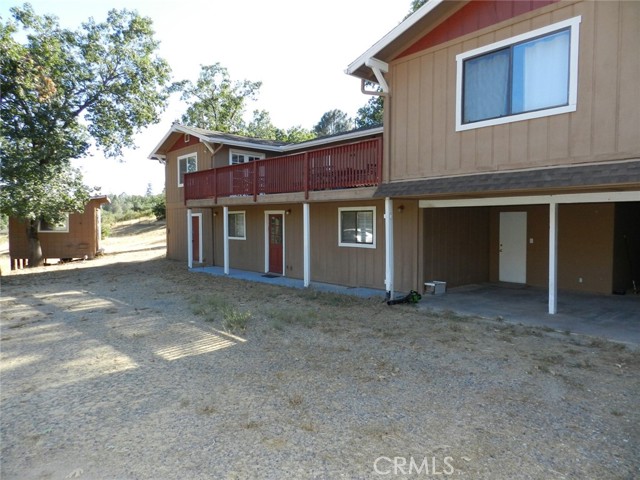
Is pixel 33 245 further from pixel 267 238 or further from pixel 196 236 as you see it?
pixel 267 238

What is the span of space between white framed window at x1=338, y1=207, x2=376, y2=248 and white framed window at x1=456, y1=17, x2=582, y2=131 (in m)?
3.78

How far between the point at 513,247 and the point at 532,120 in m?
5.28

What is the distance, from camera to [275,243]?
14.4 meters

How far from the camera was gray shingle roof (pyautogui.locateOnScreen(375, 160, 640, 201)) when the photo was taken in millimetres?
5910

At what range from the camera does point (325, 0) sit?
38.8 ft

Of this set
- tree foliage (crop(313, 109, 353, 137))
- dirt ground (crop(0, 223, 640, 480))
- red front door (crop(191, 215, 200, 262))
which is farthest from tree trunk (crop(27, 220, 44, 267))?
tree foliage (crop(313, 109, 353, 137))

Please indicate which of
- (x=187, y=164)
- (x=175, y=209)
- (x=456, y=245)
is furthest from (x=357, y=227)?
(x=175, y=209)

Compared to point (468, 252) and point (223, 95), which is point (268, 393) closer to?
point (468, 252)

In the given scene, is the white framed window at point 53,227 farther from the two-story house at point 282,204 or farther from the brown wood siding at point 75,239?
the two-story house at point 282,204

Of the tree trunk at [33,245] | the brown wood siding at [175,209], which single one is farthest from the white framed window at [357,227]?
the tree trunk at [33,245]

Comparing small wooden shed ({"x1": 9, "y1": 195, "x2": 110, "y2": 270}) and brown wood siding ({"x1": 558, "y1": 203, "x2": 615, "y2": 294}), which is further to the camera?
small wooden shed ({"x1": 9, "y1": 195, "x2": 110, "y2": 270})

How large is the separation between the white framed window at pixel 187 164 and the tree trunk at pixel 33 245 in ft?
22.2

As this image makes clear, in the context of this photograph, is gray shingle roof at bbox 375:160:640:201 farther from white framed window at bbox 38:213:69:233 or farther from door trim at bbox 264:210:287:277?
white framed window at bbox 38:213:69:233

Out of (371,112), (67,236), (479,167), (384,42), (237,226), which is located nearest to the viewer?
(479,167)
